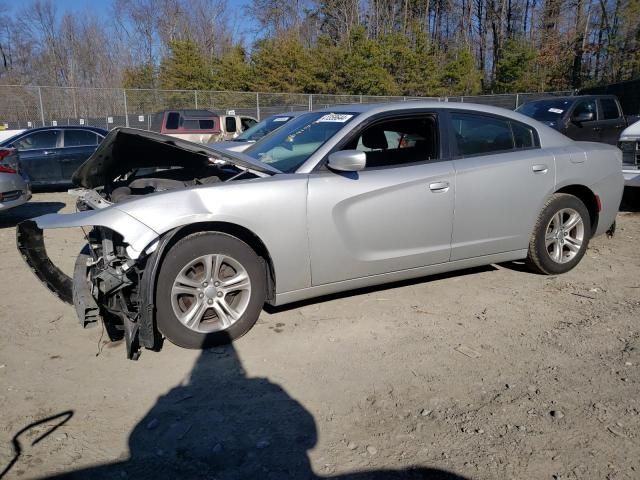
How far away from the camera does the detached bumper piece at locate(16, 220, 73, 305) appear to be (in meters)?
3.60

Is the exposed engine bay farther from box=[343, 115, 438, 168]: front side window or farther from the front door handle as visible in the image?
the front door handle

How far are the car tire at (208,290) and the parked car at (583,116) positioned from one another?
10.5 meters

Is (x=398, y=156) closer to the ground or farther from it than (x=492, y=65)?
closer to the ground

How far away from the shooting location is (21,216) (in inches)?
343

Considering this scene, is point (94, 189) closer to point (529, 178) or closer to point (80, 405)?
point (80, 405)

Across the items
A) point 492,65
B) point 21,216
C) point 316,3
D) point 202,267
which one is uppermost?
A: point 316,3

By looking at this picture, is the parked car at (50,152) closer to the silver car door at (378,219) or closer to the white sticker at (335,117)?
the white sticker at (335,117)

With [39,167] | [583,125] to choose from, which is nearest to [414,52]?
[583,125]

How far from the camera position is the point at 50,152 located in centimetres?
1123

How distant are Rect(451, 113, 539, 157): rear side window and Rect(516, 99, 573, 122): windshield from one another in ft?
27.3

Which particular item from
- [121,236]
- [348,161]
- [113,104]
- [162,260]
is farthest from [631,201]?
[113,104]

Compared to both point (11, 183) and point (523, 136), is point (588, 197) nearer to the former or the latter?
point (523, 136)

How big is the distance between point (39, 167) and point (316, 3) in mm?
42293

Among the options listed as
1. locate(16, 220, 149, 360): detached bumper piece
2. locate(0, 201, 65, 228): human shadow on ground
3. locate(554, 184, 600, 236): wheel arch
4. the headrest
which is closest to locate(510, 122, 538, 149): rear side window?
locate(554, 184, 600, 236): wheel arch
